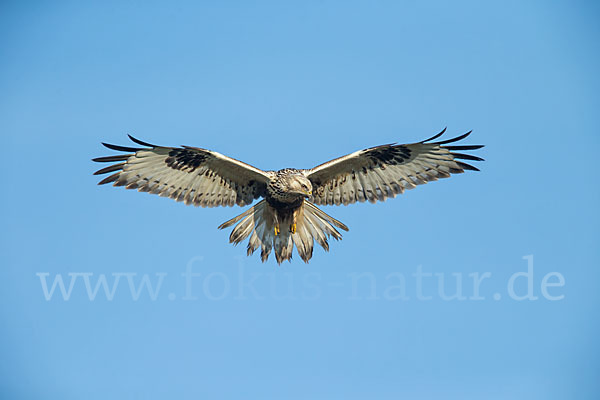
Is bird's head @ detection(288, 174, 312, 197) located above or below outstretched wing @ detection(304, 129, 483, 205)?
below

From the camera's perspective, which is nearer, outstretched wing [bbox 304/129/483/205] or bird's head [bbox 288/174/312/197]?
bird's head [bbox 288/174/312/197]

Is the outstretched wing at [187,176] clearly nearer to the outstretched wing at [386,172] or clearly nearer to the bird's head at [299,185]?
the bird's head at [299,185]

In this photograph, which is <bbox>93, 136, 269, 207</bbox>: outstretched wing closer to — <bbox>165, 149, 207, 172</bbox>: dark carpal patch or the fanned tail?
<bbox>165, 149, 207, 172</bbox>: dark carpal patch

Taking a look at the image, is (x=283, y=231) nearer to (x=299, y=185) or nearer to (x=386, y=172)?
(x=299, y=185)

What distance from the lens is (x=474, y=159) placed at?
1155 cm

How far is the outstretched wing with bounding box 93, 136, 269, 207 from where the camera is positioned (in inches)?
441

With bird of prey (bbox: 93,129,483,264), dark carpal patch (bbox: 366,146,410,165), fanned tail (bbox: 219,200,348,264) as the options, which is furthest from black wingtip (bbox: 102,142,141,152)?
dark carpal patch (bbox: 366,146,410,165)

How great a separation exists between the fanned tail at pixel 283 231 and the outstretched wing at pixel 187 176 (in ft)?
1.39

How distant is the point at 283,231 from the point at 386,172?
78.9 inches

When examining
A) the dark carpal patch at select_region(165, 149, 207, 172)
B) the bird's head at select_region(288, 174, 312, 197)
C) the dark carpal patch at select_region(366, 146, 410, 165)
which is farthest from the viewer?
the dark carpal patch at select_region(366, 146, 410, 165)

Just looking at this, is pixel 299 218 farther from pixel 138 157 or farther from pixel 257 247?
pixel 138 157

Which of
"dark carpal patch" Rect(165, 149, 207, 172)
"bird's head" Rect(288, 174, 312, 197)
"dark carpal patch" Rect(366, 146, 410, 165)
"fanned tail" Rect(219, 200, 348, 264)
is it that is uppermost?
"dark carpal patch" Rect(366, 146, 410, 165)

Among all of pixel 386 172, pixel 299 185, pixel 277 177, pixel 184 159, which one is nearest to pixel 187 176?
pixel 184 159

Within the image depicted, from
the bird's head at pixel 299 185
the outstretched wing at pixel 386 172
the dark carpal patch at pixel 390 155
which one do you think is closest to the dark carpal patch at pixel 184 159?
the bird's head at pixel 299 185
